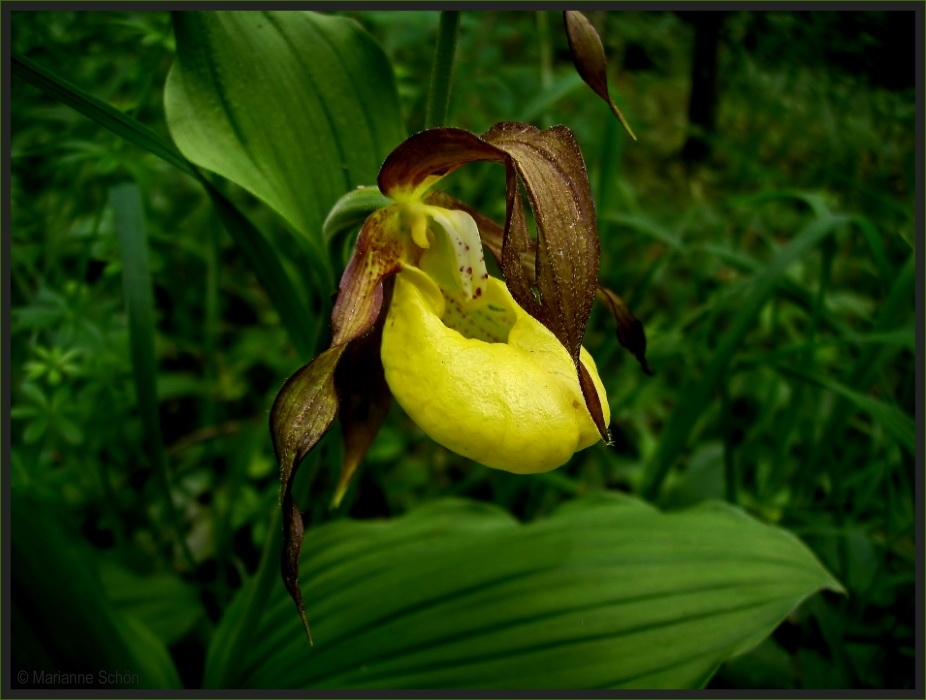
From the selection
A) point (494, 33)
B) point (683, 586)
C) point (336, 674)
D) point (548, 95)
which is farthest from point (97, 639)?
point (494, 33)

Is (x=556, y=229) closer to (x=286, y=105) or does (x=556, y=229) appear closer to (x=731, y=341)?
(x=286, y=105)

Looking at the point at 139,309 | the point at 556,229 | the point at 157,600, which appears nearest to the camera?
the point at 556,229

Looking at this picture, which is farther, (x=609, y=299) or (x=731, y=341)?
(x=731, y=341)

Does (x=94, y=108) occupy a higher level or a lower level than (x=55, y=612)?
higher

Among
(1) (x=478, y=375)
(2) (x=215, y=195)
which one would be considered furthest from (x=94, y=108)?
(1) (x=478, y=375)

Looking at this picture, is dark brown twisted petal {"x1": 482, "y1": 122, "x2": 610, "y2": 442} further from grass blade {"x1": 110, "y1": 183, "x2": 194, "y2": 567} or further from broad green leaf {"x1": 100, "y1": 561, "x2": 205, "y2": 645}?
broad green leaf {"x1": 100, "y1": 561, "x2": 205, "y2": 645}

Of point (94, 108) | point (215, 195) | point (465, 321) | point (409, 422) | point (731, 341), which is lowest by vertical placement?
point (409, 422)

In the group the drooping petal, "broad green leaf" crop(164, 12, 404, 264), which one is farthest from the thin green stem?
the drooping petal
